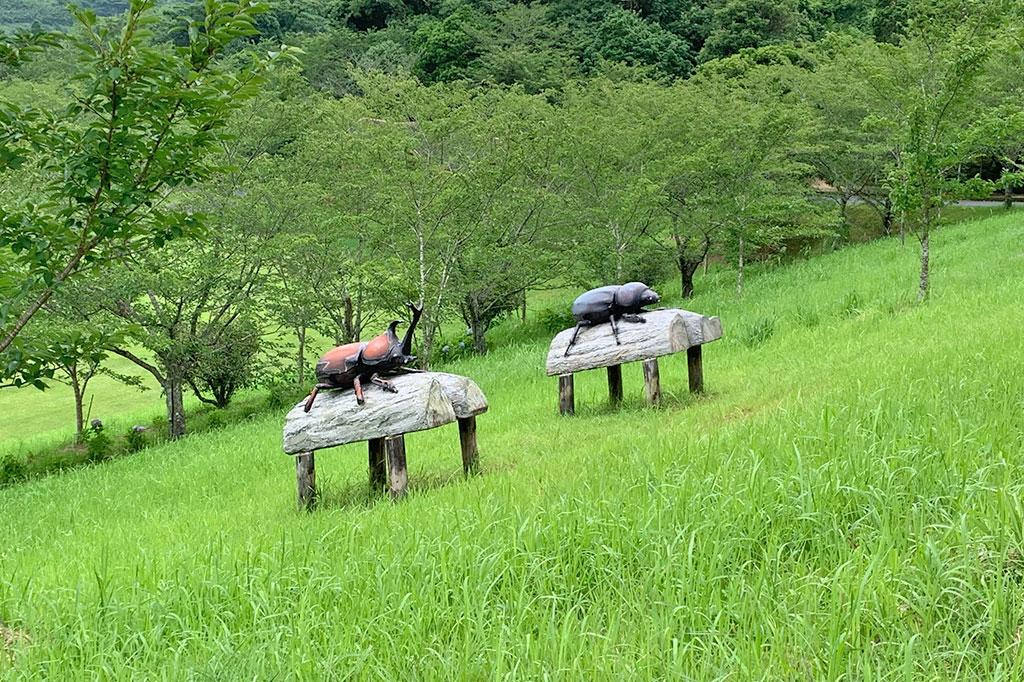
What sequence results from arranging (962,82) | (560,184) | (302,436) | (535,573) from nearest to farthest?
1. (535,573)
2. (302,436)
3. (962,82)
4. (560,184)

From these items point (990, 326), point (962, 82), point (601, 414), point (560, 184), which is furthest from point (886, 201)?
point (601, 414)

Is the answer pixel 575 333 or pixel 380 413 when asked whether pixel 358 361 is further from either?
pixel 575 333

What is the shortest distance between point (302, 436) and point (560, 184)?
14763 mm

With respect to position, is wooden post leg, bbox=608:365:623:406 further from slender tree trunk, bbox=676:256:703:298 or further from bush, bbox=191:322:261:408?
slender tree trunk, bbox=676:256:703:298

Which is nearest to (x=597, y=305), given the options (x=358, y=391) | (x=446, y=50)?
(x=358, y=391)

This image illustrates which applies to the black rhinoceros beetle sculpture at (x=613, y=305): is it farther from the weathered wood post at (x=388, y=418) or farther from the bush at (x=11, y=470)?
the bush at (x=11, y=470)

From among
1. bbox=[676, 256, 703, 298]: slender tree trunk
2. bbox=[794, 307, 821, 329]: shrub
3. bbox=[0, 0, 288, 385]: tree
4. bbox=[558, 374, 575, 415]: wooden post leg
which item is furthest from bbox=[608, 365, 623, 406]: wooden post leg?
bbox=[676, 256, 703, 298]: slender tree trunk

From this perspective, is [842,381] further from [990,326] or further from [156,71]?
[156,71]

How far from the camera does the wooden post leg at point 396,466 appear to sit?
14.2 feet

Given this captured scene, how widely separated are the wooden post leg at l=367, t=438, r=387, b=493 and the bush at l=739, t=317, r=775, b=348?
6.09 meters

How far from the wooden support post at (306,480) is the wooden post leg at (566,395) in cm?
287

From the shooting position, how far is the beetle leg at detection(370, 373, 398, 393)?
455cm

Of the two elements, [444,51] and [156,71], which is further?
[444,51]

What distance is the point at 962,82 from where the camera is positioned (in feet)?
33.9
